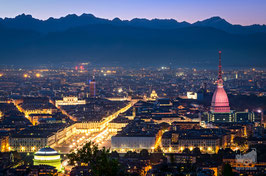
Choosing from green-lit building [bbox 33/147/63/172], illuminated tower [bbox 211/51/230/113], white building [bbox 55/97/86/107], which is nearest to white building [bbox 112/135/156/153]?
green-lit building [bbox 33/147/63/172]

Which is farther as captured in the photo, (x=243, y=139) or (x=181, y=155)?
(x=243, y=139)

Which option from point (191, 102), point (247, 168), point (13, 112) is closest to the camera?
point (247, 168)

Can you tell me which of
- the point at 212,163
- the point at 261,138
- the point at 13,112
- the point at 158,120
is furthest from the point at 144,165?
the point at 13,112

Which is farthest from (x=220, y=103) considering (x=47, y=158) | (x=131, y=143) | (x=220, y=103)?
(x=47, y=158)

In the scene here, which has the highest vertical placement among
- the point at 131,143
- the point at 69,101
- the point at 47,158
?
the point at 47,158

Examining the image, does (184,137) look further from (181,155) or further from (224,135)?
(181,155)

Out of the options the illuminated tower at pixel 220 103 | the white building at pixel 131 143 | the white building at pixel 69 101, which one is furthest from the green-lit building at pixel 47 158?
the white building at pixel 69 101

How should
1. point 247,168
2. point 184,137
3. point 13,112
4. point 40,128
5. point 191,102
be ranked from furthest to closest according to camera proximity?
point 191,102
point 13,112
point 40,128
point 184,137
point 247,168

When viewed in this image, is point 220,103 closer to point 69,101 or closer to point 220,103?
point 220,103

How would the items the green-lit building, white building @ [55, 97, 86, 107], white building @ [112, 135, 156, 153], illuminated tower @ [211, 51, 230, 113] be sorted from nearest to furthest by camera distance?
the green-lit building < white building @ [112, 135, 156, 153] < illuminated tower @ [211, 51, 230, 113] < white building @ [55, 97, 86, 107]

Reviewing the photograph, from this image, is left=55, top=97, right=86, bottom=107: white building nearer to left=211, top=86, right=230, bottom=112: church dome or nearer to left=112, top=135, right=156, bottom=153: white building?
left=211, top=86, right=230, bottom=112: church dome

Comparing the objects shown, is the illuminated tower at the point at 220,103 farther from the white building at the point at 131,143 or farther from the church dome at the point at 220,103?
the white building at the point at 131,143
